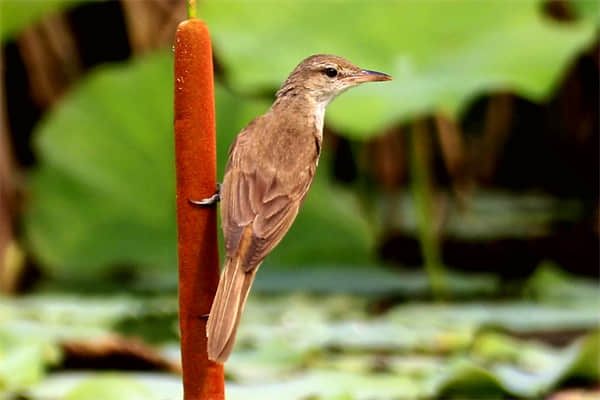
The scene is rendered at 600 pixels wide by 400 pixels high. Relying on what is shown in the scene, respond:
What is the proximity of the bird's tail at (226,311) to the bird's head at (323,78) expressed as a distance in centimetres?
49

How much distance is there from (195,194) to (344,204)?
329cm

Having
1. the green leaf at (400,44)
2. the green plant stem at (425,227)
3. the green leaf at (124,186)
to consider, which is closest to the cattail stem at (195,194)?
the green leaf at (400,44)

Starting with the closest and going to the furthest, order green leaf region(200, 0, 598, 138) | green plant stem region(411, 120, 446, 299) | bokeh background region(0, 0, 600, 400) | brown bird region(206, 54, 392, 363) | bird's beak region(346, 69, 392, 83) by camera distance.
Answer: brown bird region(206, 54, 392, 363) < bird's beak region(346, 69, 392, 83) < bokeh background region(0, 0, 600, 400) < green leaf region(200, 0, 598, 138) < green plant stem region(411, 120, 446, 299)

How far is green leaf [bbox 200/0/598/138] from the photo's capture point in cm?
350

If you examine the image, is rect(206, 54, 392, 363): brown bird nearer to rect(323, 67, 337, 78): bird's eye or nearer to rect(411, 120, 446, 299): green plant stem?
rect(323, 67, 337, 78): bird's eye

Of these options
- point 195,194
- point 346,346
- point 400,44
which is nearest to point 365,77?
point 195,194

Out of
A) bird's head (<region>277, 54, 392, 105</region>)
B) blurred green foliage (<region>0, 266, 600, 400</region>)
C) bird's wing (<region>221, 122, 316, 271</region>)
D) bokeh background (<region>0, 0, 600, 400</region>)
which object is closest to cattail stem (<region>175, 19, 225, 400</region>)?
bird's wing (<region>221, 122, 316, 271</region>)

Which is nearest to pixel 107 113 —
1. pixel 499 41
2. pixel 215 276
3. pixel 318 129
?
pixel 499 41

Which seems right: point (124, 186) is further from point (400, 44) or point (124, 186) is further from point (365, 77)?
point (365, 77)

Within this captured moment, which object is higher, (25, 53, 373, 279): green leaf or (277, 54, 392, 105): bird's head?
(25, 53, 373, 279): green leaf

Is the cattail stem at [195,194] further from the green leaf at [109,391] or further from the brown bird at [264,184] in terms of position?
the green leaf at [109,391]

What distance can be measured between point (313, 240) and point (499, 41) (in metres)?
1.08

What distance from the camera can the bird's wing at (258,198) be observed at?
1312mm

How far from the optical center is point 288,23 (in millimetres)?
3973
